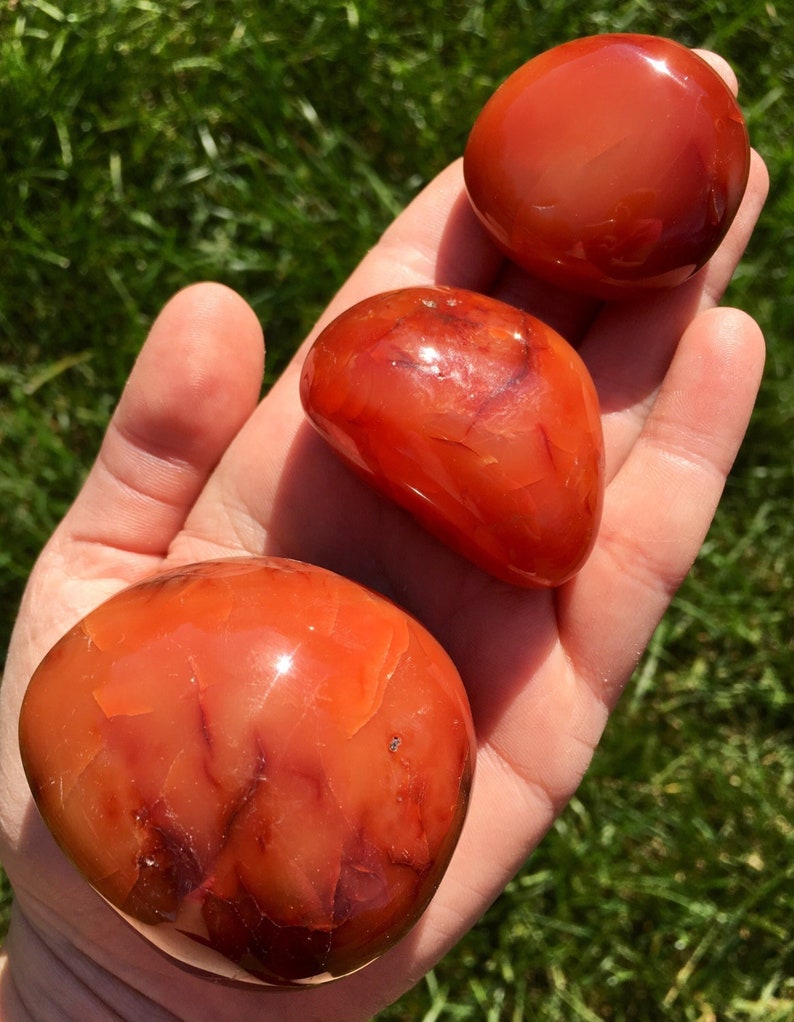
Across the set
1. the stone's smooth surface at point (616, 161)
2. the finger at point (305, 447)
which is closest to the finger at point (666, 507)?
the stone's smooth surface at point (616, 161)

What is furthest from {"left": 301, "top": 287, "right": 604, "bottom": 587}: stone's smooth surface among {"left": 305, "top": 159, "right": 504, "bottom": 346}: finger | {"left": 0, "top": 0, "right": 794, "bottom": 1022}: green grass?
{"left": 0, "top": 0, "right": 794, "bottom": 1022}: green grass

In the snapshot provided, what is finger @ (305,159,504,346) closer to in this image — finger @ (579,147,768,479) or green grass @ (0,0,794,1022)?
finger @ (579,147,768,479)

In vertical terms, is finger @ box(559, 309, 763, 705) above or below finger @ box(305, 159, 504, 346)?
below

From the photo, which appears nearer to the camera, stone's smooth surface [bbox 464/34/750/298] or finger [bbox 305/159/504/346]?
stone's smooth surface [bbox 464/34/750/298]

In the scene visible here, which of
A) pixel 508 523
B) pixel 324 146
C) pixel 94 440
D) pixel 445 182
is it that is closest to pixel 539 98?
pixel 445 182

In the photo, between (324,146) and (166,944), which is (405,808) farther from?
(324,146)
